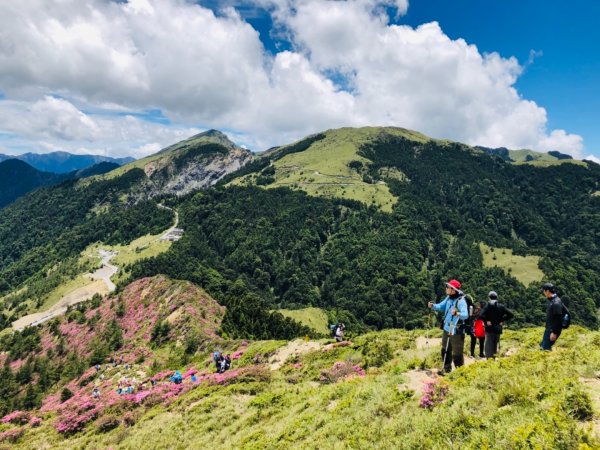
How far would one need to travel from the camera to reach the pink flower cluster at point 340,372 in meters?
21.7

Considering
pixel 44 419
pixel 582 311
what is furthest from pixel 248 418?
pixel 582 311

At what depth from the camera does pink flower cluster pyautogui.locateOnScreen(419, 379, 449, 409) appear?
11875 millimetres

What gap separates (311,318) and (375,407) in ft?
439

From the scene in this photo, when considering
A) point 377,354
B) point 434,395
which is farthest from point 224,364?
point 434,395

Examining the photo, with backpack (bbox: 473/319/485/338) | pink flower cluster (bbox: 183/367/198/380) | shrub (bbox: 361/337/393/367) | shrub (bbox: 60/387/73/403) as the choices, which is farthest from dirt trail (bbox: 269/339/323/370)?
shrub (bbox: 60/387/73/403)

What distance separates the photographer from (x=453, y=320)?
14883mm

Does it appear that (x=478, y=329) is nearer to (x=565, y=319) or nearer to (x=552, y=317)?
(x=552, y=317)

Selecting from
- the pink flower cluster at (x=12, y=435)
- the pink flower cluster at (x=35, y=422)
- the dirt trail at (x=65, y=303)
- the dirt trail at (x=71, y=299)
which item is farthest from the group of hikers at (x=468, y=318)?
the dirt trail at (x=65, y=303)

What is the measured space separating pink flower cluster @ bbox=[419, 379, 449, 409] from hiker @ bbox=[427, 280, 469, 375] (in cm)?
280

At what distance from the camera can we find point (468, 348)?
21344 mm

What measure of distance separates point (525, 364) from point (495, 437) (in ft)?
17.6

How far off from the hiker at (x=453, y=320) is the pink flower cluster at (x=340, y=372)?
23.5ft

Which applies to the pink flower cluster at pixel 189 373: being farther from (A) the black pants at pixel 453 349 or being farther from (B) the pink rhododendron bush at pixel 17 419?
(A) the black pants at pixel 453 349

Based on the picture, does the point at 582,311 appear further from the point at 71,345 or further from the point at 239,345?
the point at 71,345
